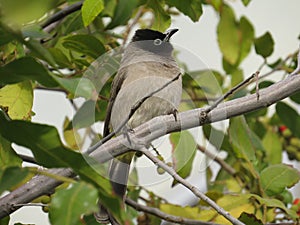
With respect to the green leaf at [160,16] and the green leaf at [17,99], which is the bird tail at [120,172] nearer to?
the green leaf at [160,16]

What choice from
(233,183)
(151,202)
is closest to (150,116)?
(151,202)

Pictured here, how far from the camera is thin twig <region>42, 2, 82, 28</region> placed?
2.30m

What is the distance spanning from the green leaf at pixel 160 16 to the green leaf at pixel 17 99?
0.60 meters

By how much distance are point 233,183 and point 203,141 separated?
0.78 ft

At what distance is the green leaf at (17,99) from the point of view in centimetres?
187

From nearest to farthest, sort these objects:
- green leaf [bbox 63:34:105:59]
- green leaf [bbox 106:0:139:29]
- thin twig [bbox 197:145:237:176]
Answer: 1. green leaf [bbox 106:0:139:29]
2. green leaf [bbox 63:34:105:59]
3. thin twig [bbox 197:145:237:176]

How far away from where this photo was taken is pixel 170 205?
2412 mm

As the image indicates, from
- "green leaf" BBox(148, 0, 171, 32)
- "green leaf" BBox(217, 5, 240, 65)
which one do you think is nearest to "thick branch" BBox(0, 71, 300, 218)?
"green leaf" BBox(148, 0, 171, 32)

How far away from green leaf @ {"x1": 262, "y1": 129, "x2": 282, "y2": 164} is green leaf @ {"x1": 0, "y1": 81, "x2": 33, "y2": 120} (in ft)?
4.99

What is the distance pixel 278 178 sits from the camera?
2330 mm

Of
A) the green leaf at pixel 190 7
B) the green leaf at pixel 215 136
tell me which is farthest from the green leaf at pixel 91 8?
the green leaf at pixel 215 136

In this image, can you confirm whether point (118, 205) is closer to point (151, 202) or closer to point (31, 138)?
point (31, 138)

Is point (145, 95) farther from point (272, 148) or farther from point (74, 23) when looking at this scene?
point (272, 148)

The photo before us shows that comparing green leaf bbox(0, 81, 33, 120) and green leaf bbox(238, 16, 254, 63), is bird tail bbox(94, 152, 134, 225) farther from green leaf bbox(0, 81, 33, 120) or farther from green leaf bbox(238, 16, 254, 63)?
green leaf bbox(238, 16, 254, 63)
